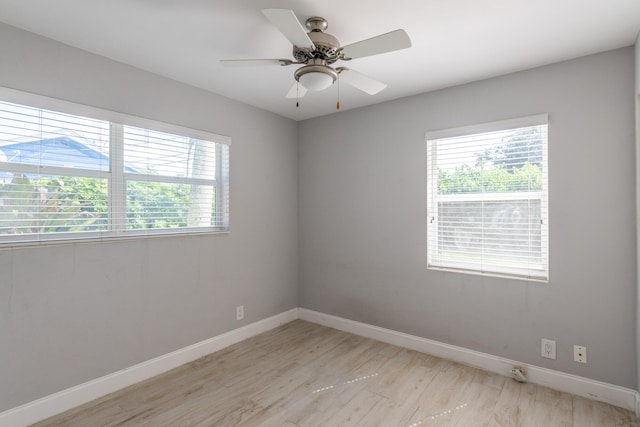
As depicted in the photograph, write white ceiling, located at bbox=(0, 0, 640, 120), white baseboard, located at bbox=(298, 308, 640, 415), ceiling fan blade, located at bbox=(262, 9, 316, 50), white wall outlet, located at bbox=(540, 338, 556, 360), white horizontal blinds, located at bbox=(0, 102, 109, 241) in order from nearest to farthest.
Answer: ceiling fan blade, located at bbox=(262, 9, 316, 50) < white ceiling, located at bbox=(0, 0, 640, 120) < white horizontal blinds, located at bbox=(0, 102, 109, 241) < white baseboard, located at bbox=(298, 308, 640, 415) < white wall outlet, located at bbox=(540, 338, 556, 360)

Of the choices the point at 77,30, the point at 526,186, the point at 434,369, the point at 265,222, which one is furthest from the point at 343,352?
the point at 77,30

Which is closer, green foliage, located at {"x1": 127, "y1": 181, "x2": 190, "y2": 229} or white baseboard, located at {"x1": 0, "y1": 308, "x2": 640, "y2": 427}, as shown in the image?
white baseboard, located at {"x1": 0, "y1": 308, "x2": 640, "y2": 427}

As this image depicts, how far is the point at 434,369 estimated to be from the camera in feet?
8.82

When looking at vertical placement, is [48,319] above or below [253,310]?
above

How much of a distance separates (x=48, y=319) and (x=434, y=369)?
2.86 meters

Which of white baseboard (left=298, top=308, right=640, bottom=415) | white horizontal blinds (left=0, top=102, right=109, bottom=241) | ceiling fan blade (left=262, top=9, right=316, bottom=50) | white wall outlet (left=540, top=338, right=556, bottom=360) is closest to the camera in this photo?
ceiling fan blade (left=262, top=9, right=316, bottom=50)

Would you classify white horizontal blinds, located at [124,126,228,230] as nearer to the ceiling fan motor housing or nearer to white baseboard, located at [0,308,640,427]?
white baseboard, located at [0,308,640,427]

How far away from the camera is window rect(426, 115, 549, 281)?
2486mm

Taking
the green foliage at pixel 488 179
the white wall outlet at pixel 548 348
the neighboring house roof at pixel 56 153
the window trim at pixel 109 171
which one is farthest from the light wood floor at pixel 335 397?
the neighboring house roof at pixel 56 153

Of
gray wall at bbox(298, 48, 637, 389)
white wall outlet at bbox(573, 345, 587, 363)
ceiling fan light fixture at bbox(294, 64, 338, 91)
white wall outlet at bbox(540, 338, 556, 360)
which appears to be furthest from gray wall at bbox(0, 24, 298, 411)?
white wall outlet at bbox(573, 345, 587, 363)

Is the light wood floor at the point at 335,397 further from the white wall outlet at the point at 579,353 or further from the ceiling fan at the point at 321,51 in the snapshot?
the ceiling fan at the point at 321,51

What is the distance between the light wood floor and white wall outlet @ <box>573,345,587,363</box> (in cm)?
26

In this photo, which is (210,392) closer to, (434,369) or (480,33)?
(434,369)

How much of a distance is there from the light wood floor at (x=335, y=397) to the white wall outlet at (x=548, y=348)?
24 centimetres
